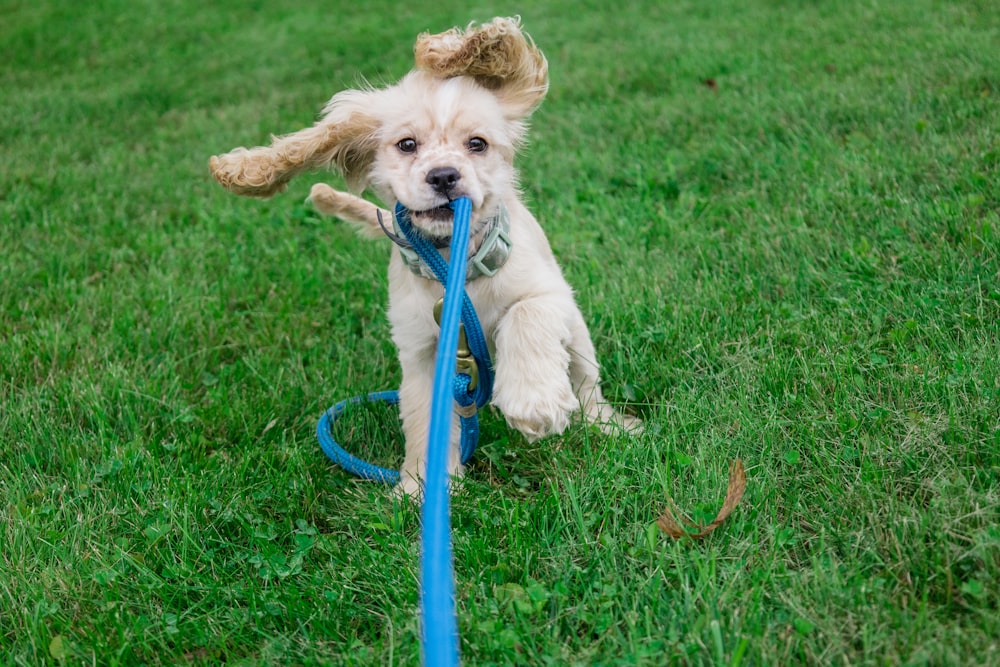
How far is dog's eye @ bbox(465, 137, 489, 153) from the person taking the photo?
283 cm

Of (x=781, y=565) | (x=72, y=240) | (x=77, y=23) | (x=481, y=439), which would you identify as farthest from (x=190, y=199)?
(x=77, y=23)

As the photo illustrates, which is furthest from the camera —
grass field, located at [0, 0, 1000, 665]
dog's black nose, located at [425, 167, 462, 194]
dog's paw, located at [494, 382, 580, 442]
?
dog's black nose, located at [425, 167, 462, 194]

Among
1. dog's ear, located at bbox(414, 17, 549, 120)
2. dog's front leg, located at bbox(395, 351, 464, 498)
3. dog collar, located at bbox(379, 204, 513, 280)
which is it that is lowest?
dog's front leg, located at bbox(395, 351, 464, 498)

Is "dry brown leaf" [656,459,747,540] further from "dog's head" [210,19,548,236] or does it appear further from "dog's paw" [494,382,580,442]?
"dog's head" [210,19,548,236]

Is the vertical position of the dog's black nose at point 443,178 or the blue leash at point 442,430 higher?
the dog's black nose at point 443,178

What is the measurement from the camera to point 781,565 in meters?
2.02

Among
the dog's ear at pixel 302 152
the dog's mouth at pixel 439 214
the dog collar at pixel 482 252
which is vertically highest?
the dog's ear at pixel 302 152

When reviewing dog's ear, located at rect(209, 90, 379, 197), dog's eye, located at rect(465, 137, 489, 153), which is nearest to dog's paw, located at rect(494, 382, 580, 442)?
dog's eye, located at rect(465, 137, 489, 153)

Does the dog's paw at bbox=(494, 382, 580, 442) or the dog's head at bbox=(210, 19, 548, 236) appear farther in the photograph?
the dog's head at bbox=(210, 19, 548, 236)

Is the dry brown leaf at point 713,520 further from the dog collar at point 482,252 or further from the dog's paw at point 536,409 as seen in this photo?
the dog collar at point 482,252

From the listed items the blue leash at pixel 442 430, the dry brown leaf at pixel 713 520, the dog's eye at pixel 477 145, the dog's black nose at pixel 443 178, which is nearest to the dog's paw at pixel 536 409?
the blue leash at pixel 442 430

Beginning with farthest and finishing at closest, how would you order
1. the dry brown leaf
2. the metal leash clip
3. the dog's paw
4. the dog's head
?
the dog's head
the metal leash clip
the dog's paw
the dry brown leaf

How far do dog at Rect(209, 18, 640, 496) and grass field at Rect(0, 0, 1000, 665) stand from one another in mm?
315

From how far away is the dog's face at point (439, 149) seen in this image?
8.53 ft
